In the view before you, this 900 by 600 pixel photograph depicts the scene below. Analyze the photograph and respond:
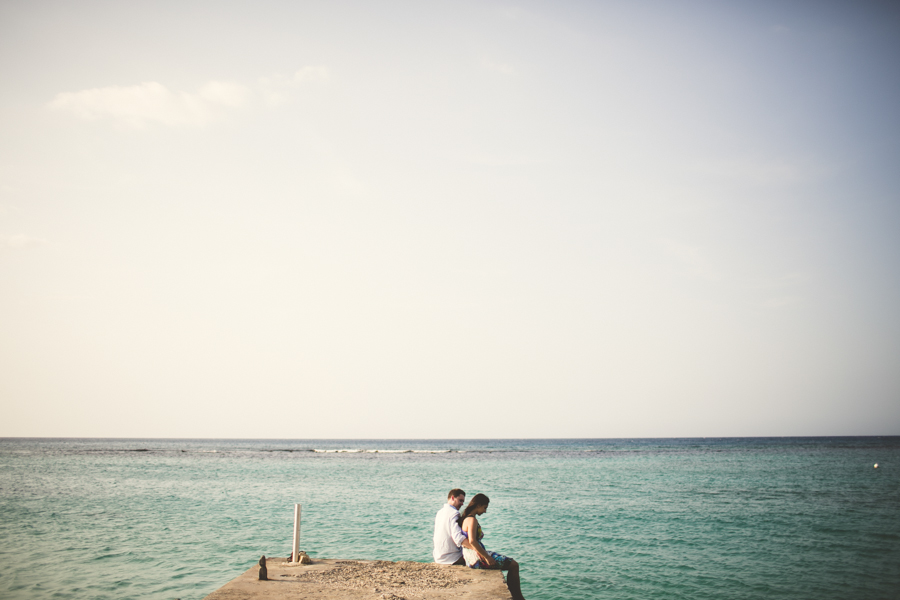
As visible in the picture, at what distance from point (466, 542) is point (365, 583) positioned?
5.71ft

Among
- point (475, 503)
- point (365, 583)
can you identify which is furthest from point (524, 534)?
point (365, 583)

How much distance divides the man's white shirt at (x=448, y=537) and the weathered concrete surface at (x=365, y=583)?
8.2 inches

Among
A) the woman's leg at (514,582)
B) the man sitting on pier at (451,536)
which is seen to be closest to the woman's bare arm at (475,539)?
the man sitting on pier at (451,536)

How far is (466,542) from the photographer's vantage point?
8.36 m

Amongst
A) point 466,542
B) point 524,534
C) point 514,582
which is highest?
point 466,542

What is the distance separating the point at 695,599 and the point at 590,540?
15.6 ft

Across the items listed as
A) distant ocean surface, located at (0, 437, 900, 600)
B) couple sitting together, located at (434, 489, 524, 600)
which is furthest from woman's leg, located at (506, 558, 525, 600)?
distant ocean surface, located at (0, 437, 900, 600)

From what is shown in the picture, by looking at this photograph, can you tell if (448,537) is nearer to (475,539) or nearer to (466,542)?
(466,542)

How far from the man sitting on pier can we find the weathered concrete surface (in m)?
0.22

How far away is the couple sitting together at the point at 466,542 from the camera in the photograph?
8.23 meters

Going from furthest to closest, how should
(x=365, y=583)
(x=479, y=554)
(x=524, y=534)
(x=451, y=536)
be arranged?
(x=524, y=534)
(x=451, y=536)
(x=479, y=554)
(x=365, y=583)

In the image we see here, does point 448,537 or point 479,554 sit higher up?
point 448,537

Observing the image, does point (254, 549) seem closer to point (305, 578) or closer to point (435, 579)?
point (305, 578)

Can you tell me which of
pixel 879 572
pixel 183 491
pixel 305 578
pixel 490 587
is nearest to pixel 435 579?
pixel 490 587
